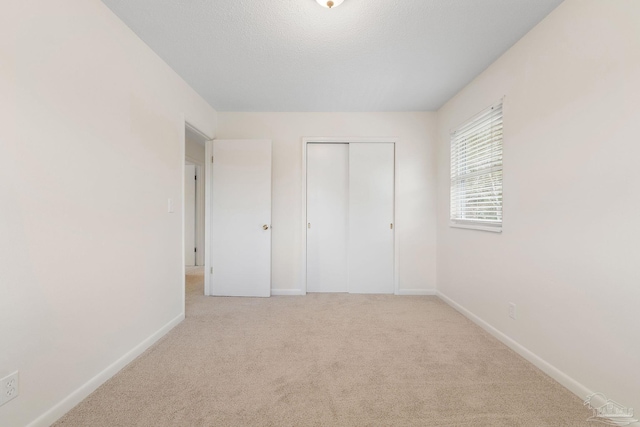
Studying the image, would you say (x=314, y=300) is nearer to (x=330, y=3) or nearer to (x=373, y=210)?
(x=373, y=210)

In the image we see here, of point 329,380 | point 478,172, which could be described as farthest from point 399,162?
point 329,380

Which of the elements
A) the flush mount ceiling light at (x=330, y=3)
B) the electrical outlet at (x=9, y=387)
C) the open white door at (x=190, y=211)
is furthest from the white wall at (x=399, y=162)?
the electrical outlet at (x=9, y=387)

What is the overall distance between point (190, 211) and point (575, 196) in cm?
552

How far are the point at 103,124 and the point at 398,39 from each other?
83.7 inches

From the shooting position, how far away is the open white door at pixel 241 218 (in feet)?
11.0

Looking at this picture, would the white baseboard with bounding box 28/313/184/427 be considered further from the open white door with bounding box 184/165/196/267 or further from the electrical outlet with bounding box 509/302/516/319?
the open white door with bounding box 184/165/196/267

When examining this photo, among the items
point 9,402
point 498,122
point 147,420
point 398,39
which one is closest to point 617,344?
point 498,122

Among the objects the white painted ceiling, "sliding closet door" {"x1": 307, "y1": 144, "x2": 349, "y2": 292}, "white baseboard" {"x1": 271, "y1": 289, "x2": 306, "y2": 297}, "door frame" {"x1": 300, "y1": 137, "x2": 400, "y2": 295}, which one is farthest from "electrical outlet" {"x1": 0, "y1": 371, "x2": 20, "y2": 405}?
"sliding closet door" {"x1": 307, "y1": 144, "x2": 349, "y2": 292}

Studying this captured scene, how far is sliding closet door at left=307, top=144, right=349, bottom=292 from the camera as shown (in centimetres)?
359

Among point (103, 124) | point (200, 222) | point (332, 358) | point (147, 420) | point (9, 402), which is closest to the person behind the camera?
point (9, 402)

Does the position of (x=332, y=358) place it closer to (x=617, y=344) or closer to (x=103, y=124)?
(x=617, y=344)

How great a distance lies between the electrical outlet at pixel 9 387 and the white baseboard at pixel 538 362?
2.89 m

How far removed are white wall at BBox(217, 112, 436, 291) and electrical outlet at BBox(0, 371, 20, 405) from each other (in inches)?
95.8

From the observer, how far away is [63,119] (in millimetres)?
1404
